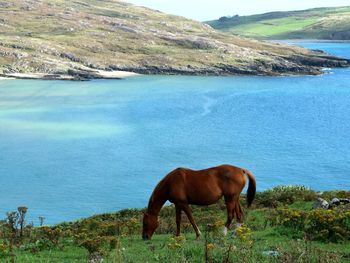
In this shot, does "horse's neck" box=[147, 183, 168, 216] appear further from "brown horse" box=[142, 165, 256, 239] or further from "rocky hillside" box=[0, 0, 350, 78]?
"rocky hillside" box=[0, 0, 350, 78]

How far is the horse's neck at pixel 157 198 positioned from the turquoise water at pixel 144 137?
85.0 ft

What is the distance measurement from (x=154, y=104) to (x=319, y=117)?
97.6 feet

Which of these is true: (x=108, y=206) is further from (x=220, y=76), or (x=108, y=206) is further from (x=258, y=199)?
(x=220, y=76)

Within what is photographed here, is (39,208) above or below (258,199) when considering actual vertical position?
below

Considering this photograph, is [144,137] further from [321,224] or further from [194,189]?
[321,224]

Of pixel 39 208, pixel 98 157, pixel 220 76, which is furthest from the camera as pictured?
pixel 220 76

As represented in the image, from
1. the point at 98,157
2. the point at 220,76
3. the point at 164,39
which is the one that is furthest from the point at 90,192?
the point at 164,39

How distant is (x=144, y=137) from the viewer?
2936 inches

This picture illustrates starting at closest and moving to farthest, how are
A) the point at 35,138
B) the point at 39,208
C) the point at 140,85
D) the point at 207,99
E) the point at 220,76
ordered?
1. the point at 39,208
2. the point at 35,138
3. the point at 207,99
4. the point at 140,85
5. the point at 220,76

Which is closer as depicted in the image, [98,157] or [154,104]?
[98,157]

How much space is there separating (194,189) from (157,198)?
111 cm

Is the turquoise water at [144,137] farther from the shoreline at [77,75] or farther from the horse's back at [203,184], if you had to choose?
the horse's back at [203,184]

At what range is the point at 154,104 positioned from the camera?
336ft

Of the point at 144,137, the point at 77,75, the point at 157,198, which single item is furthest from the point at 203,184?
the point at 77,75
